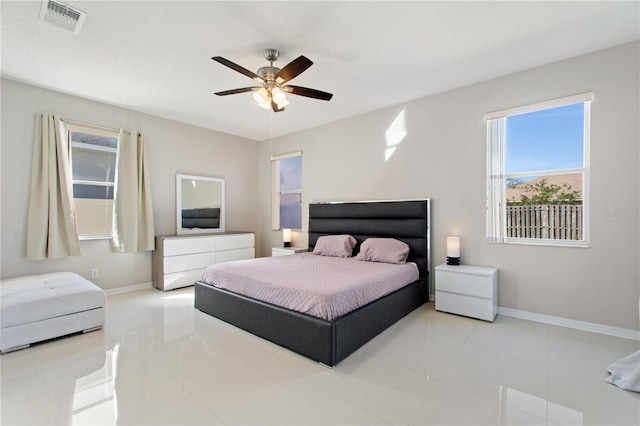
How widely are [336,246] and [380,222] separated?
0.74 metres

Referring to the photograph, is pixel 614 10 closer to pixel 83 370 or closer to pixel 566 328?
pixel 566 328

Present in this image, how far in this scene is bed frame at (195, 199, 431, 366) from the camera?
229 centimetres

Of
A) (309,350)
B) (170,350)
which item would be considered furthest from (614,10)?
(170,350)

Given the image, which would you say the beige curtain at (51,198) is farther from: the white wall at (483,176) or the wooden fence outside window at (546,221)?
the wooden fence outside window at (546,221)

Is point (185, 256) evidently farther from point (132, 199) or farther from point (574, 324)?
point (574, 324)

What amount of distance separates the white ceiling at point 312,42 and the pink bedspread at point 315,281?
221 cm

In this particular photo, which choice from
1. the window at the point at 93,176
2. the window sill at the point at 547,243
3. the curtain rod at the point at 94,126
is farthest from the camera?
the window at the point at 93,176

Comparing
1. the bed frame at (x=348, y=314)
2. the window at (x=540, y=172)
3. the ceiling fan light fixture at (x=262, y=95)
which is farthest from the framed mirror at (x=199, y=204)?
the window at (x=540, y=172)

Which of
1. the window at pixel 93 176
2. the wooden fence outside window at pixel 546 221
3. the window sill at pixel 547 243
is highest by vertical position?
the window at pixel 93 176

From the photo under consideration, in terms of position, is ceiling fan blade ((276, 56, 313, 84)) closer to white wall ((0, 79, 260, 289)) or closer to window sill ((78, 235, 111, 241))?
white wall ((0, 79, 260, 289))

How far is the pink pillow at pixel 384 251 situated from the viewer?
3682 millimetres

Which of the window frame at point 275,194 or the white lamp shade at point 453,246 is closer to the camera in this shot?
the white lamp shade at point 453,246

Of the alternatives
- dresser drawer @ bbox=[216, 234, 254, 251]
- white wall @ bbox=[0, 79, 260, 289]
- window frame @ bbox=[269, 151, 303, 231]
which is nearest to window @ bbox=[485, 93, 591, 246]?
window frame @ bbox=[269, 151, 303, 231]

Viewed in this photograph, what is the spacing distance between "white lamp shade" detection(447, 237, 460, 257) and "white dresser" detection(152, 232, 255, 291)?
354 cm
